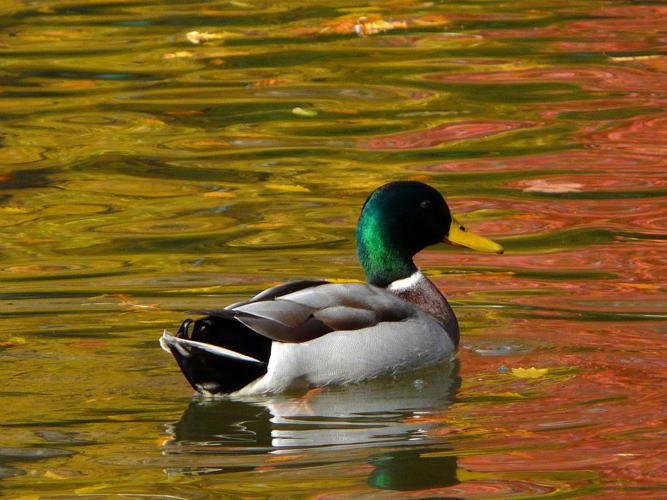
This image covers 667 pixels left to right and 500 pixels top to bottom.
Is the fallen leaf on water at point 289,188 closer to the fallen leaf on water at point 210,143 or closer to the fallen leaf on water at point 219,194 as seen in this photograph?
the fallen leaf on water at point 219,194

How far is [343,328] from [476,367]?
71 centimetres

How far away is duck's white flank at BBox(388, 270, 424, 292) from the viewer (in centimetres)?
859

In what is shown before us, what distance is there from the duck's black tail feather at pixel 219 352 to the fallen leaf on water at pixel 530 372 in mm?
1145

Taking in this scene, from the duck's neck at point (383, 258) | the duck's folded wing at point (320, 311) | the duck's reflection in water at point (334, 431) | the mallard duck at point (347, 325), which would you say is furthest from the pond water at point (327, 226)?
the duck's neck at point (383, 258)

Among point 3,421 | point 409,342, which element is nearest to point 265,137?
point 409,342

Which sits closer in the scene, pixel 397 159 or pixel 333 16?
pixel 397 159

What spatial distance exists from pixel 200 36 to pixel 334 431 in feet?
33.8

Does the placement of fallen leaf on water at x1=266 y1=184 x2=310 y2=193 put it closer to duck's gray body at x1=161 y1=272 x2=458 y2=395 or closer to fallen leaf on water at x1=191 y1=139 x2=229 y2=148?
fallen leaf on water at x1=191 y1=139 x2=229 y2=148

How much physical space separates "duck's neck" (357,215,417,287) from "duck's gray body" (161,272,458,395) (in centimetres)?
34

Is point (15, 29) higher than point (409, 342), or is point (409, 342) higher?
point (15, 29)

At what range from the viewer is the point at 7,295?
905 centimetres

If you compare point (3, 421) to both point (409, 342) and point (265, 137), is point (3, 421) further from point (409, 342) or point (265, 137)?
point (265, 137)

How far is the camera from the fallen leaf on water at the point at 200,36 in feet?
54.6

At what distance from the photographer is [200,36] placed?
1678 cm
